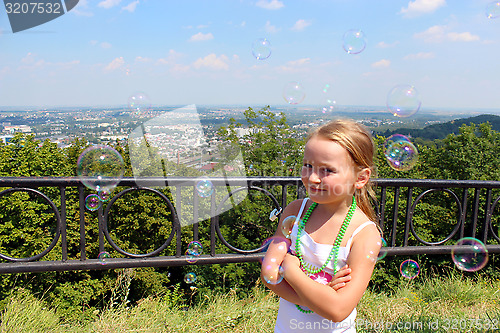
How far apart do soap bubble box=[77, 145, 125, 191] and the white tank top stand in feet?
5.36

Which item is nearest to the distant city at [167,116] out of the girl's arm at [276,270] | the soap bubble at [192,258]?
the girl's arm at [276,270]

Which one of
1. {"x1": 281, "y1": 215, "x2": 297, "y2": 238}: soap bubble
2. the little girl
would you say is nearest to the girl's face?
the little girl

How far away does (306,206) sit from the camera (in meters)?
1.58

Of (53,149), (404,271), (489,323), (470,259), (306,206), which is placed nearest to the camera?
(306,206)

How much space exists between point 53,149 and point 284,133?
49.8 ft

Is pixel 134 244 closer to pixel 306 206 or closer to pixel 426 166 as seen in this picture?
pixel 426 166

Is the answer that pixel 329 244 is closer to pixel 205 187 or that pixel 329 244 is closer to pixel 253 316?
pixel 205 187

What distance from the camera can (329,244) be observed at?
1.39m

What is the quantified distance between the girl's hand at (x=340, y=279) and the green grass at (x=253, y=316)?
1458mm

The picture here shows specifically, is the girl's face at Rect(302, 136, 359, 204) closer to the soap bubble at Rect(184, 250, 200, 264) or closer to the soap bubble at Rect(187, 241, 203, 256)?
the soap bubble at Rect(184, 250, 200, 264)

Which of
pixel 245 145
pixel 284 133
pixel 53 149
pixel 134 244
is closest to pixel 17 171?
pixel 53 149

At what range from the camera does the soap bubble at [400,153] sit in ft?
10.2

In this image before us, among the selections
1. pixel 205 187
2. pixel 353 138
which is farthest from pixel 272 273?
pixel 205 187

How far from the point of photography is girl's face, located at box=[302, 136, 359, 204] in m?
1.32
